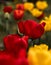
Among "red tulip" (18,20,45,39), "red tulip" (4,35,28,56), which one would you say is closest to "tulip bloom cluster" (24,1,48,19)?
"red tulip" (18,20,45,39)

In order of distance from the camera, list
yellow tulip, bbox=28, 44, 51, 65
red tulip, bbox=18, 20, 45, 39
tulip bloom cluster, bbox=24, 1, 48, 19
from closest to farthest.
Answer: yellow tulip, bbox=28, 44, 51, 65, red tulip, bbox=18, 20, 45, 39, tulip bloom cluster, bbox=24, 1, 48, 19

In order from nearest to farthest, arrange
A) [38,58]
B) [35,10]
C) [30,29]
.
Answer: [38,58]
[30,29]
[35,10]

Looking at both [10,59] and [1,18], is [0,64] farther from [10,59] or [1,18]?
[1,18]

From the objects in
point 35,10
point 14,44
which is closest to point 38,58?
point 14,44

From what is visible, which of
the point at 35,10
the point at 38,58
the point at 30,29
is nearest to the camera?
the point at 38,58

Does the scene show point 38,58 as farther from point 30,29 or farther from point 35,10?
point 35,10

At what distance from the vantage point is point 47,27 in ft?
2.21

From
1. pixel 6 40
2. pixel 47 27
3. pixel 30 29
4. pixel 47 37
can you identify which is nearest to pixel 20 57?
pixel 6 40

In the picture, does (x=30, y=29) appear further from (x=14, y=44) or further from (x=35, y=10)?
(x=35, y=10)

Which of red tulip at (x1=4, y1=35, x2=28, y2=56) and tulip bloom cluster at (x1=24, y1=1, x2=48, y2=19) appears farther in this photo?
tulip bloom cluster at (x1=24, y1=1, x2=48, y2=19)

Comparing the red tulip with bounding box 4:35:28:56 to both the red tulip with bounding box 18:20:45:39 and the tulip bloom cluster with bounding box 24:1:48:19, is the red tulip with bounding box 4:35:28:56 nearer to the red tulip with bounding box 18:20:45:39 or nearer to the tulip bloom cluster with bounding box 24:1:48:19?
the red tulip with bounding box 18:20:45:39

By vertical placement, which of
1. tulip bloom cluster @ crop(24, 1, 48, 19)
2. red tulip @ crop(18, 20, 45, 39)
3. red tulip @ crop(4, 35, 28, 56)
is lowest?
tulip bloom cluster @ crop(24, 1, 48, 19)

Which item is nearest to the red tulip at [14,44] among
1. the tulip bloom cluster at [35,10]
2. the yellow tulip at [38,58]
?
the yellow tulip at [38,58]

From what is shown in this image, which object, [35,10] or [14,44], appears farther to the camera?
[35,10]
